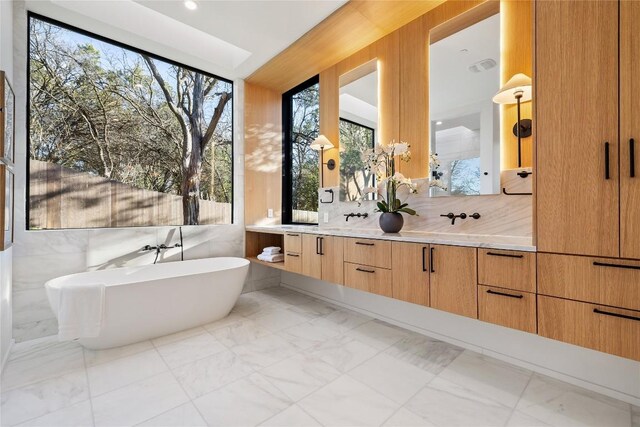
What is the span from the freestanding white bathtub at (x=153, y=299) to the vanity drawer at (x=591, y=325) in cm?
240

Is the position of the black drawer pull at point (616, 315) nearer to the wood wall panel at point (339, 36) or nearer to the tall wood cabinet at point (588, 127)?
the tall wood cabinet at point (588, 127)

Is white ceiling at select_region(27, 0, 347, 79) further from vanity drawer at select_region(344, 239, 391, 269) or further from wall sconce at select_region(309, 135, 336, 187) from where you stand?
vanity drawer at select_region(344, 239, 391, 269)

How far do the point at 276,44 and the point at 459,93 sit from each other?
1947 mm

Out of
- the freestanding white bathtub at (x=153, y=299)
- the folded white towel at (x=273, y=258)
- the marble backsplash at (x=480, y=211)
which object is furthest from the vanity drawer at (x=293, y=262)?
the marble backsplash at (x=480, y=211)

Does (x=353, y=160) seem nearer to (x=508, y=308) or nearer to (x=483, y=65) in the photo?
(x=483, y=65)

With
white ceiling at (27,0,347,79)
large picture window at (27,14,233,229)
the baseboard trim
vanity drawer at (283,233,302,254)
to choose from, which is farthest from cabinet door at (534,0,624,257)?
large picture window at (27,14,233,229)

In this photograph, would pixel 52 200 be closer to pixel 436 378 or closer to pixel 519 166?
pixel 436 378

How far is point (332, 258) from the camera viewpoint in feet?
8.37

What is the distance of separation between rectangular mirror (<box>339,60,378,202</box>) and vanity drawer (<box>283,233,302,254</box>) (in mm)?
716

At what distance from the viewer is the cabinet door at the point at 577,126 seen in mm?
1278

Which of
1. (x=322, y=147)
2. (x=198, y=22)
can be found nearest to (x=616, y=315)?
(x=322, y=147)

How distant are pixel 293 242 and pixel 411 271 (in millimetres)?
1391

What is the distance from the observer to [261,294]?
365 cm

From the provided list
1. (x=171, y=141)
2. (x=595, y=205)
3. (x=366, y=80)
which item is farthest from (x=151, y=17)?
(x=595, y=205)
